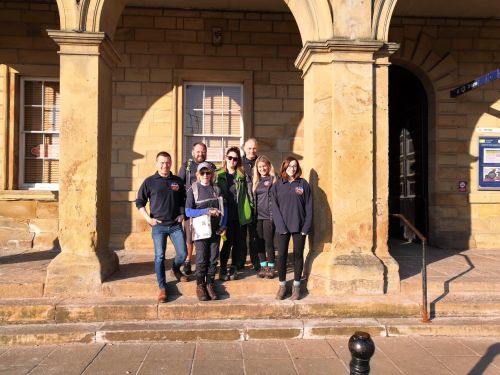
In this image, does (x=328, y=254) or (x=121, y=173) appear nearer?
(x=328, y=254)

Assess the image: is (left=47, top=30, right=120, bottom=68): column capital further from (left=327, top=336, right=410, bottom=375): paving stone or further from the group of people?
(left=327, top=336, right=410, bottom=375): paving stone

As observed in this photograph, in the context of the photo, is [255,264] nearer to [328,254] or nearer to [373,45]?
[328,254]

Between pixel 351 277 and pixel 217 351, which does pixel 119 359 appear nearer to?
pixel 217 351

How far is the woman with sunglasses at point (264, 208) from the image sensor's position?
580 cm

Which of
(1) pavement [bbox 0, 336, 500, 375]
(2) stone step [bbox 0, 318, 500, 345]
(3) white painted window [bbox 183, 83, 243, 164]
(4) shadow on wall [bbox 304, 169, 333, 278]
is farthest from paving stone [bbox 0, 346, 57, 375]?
(3) white painted window [bbox 183, 83, 243, 164]

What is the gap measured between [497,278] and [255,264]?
Answer: 3.48 m

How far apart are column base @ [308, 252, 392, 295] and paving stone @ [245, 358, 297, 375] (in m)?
1.53

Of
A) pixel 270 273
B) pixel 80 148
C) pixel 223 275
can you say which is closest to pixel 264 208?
pixel 270 273

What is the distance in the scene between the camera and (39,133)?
8758mm

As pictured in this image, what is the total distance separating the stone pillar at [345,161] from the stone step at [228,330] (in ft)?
2.77

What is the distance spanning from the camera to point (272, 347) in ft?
15.0

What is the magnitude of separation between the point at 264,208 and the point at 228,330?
1.76m

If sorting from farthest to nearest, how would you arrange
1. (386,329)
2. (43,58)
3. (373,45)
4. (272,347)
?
1. (43,58)
2. (373,45)
3. (386,329)
4. (272,347)

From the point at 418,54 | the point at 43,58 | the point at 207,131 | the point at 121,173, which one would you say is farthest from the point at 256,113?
A: the point at 43,58
